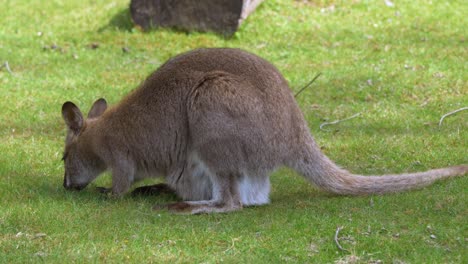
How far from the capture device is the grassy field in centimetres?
573

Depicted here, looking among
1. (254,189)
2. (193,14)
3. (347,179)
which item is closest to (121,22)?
(193,14)

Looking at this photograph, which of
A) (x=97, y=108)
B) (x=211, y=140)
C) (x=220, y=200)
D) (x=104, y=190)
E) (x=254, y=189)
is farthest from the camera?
(x=97, y=108)

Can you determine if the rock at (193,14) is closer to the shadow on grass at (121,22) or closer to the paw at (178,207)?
the shadow on grass at (121,22)

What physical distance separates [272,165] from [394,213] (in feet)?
3.30

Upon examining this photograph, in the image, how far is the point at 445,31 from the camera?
39.5ft

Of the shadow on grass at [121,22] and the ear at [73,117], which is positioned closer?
the ear at [73,117]

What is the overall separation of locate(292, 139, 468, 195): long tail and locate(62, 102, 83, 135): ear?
6.09ft

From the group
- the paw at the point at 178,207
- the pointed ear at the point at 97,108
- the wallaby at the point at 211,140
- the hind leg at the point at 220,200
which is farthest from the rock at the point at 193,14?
the paw at the point at 178,207

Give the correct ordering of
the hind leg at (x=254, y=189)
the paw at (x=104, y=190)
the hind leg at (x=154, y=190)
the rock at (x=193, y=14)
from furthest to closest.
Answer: the rock at (x=193, y=14)
the hind leg at (x=154, y=190)
the paw at (x=104, y=190)
the hind leg at (x=254, y=189)

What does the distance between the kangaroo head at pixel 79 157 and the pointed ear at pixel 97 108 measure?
248 millimetres

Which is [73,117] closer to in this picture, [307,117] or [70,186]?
[70,186]

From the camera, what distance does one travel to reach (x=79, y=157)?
7266 mm

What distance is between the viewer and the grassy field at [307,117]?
5734 millimetres

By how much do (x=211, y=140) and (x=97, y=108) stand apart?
148 centimetres
